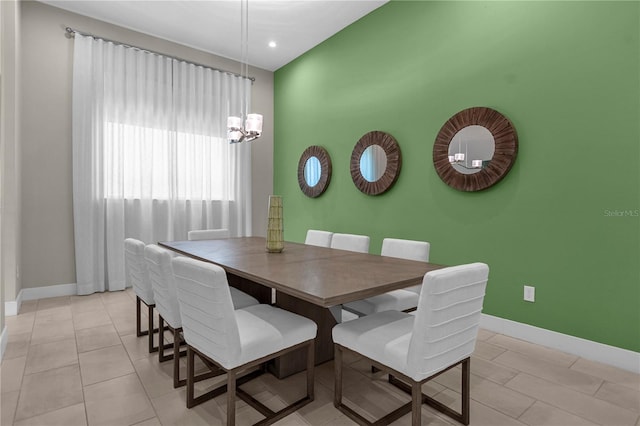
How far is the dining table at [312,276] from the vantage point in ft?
4.79

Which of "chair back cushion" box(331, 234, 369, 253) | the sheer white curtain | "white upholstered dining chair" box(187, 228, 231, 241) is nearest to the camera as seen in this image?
"chair back cushion" box(331, 234, 369, 253)

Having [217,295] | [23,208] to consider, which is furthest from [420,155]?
[23,208]

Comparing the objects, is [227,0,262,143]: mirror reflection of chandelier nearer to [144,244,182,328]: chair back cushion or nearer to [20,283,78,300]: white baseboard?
[144,244,182,328]: chair back cushion

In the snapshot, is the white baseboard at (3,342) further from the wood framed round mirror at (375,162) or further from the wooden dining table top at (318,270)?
the wood framed round mirror at (375,162)

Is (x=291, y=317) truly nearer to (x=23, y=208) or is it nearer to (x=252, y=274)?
(x=252, y=274)

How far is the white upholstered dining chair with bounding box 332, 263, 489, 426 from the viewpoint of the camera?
132 centimetres

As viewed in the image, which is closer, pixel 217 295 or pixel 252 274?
pixel 217 295

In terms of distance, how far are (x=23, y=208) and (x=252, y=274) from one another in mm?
3449

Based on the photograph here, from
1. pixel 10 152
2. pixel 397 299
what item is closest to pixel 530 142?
pixel 397 299

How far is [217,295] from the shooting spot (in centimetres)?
136

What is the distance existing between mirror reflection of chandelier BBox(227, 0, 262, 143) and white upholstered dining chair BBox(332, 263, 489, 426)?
1.83 m

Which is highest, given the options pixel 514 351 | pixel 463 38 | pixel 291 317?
pixel 463 38

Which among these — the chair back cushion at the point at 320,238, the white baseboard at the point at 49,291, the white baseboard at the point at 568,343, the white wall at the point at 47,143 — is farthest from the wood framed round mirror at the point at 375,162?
the white baseboard at the point at 49,291

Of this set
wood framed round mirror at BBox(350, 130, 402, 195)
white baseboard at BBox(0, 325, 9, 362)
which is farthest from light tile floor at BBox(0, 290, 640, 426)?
wood framed round mirror at BBox(350, 130, 402, 195)
